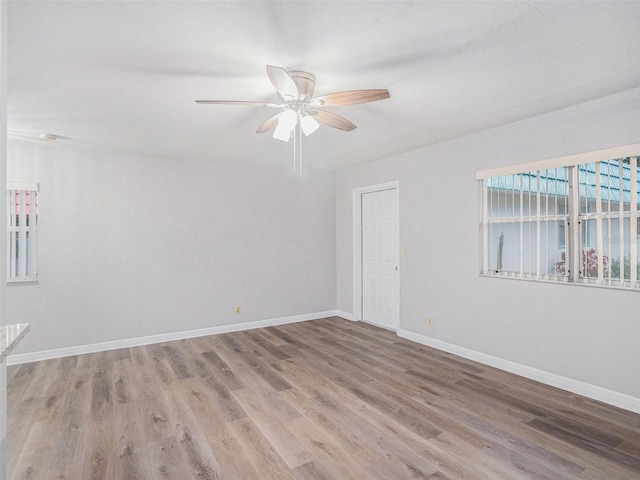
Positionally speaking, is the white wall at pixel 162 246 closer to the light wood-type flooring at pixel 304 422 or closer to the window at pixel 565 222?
the light wood-type flooring at pixel 304 422

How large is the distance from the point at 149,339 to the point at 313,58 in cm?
393

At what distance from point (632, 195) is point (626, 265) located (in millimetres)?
536

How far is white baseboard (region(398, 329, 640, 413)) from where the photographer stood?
8.64ft

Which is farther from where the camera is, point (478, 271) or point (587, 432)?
point (478, 271)

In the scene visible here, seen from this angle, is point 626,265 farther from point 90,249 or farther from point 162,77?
point 90,249

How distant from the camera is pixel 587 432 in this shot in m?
2.33

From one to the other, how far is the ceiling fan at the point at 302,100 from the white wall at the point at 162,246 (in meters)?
2.28

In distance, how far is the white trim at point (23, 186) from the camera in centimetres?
374

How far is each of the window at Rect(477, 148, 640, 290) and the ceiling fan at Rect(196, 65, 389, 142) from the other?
1861mm

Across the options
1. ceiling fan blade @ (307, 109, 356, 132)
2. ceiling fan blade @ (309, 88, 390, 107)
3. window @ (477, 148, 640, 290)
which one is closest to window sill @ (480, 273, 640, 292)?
window @ (477, 148, 640, 290)

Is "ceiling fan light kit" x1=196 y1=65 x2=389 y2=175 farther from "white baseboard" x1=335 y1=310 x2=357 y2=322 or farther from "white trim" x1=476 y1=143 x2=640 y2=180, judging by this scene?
"white baseboard" x1=335 y1=310 x2=357 y2=322

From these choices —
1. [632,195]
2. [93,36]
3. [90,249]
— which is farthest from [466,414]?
[90,249]

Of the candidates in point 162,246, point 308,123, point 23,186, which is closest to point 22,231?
point 23,186

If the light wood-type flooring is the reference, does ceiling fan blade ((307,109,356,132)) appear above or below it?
above
